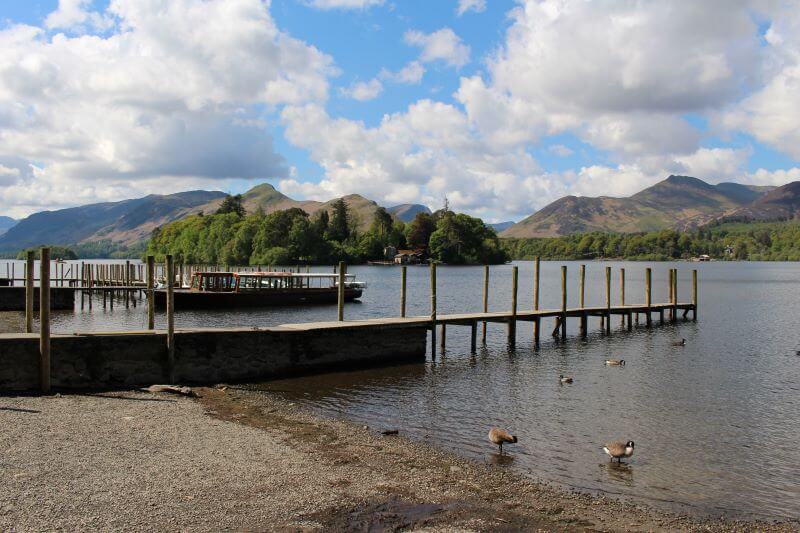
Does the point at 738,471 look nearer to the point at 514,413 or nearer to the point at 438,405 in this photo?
the point at 514,413

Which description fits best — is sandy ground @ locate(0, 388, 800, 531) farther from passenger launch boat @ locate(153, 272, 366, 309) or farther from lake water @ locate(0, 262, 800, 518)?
passenger launch boat @ locate(153, 272, 366, 309)

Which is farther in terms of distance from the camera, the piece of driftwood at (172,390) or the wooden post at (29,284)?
the wooden post at (29,284)

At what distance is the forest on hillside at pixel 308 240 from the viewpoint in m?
158

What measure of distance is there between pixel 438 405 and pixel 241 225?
15309 centimetres

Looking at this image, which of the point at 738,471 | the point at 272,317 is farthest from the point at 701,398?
the point at 272,317

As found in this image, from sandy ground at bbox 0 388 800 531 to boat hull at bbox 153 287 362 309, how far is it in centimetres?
3383

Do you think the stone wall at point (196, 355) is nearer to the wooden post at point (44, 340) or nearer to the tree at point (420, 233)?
the wooden post at point (44, 340)

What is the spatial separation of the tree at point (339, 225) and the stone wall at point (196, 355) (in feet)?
544

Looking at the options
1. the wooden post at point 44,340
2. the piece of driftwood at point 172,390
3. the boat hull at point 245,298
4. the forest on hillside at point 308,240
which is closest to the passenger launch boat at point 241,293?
the boat hull at point 245,298

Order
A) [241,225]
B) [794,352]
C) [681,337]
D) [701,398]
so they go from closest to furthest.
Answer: [701,398] < [794,352] < [681,337] < [241,225]

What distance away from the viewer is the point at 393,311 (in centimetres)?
5428

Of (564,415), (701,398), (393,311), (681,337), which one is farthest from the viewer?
(393,311)

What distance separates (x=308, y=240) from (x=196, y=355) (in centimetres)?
14367

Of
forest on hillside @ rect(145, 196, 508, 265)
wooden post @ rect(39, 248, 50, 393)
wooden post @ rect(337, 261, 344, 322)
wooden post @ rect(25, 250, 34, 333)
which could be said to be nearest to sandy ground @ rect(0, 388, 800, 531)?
wooden post @ rect(39, 248, 50, 393)
